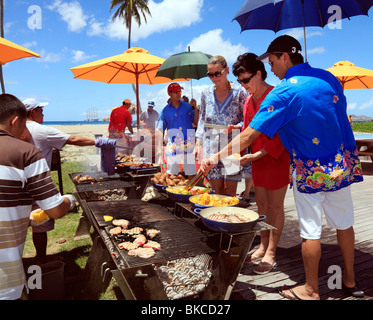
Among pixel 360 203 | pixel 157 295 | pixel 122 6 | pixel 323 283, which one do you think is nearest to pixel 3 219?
pixel 157 295

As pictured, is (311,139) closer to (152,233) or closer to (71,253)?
(152,233)

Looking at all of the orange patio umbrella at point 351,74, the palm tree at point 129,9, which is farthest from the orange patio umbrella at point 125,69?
the palm tree at point 129,9

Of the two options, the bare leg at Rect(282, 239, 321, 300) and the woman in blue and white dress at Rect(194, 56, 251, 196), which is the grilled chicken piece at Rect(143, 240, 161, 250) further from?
the woman in blue and white dress at Rect(194, 56, 251, 196)

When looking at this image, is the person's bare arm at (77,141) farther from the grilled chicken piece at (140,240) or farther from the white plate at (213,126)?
the grilled chicken piece at (140,240)

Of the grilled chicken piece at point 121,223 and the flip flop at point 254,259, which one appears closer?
the grilled chicken piece at point 121,223

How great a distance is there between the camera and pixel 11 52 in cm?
474

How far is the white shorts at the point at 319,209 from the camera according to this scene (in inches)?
102

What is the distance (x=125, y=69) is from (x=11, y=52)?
401 centimetres

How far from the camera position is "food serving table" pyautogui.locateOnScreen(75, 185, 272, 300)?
6.85ft

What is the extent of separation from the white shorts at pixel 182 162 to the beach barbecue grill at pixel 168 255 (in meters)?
Result: 1.52

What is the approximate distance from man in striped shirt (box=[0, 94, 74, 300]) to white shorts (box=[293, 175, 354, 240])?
2.08m

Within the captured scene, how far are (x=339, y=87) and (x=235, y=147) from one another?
1095 millimetres

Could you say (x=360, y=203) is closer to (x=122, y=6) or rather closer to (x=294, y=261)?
(x=294, y=261)
